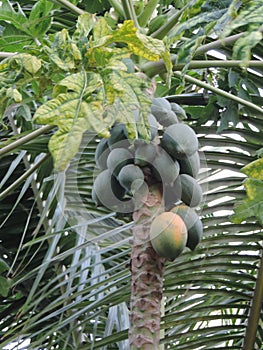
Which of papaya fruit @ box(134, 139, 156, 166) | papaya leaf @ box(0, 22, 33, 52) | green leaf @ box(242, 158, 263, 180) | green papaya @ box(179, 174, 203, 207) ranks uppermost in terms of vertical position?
papaya leaf @ box(0, 22, 33, 52)

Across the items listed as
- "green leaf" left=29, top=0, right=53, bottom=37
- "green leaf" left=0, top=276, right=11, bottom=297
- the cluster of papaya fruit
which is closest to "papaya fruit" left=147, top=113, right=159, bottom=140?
the cluster of papaya fruit

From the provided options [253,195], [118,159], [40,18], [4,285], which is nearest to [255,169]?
[253,195]

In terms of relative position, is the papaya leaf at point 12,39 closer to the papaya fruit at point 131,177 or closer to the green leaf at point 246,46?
the papaya fruit at point 131,177

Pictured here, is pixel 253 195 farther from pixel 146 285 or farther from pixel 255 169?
pixel 146 285

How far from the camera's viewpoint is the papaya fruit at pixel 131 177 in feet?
3.55

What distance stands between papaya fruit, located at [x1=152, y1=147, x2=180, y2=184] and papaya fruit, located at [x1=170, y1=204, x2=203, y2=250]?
0.15 ft

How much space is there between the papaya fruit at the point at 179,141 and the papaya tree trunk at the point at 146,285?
70 millimetres

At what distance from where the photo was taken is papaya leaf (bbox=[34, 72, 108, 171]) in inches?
31.1

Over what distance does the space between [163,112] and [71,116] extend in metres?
0.32

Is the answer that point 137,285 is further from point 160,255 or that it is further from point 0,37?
point 0,37

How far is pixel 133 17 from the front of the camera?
3.86 ft

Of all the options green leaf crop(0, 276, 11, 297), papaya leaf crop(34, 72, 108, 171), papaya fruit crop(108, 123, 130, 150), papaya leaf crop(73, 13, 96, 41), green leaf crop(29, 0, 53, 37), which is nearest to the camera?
papaya leaf crop(34, 72, 108, 171)

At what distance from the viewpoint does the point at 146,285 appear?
108 centimetres

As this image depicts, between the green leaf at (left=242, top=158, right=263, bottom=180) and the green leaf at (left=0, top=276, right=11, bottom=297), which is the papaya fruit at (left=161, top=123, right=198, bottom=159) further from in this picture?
the green leaf at (left=0, top=276, right=11, bottom=297)
